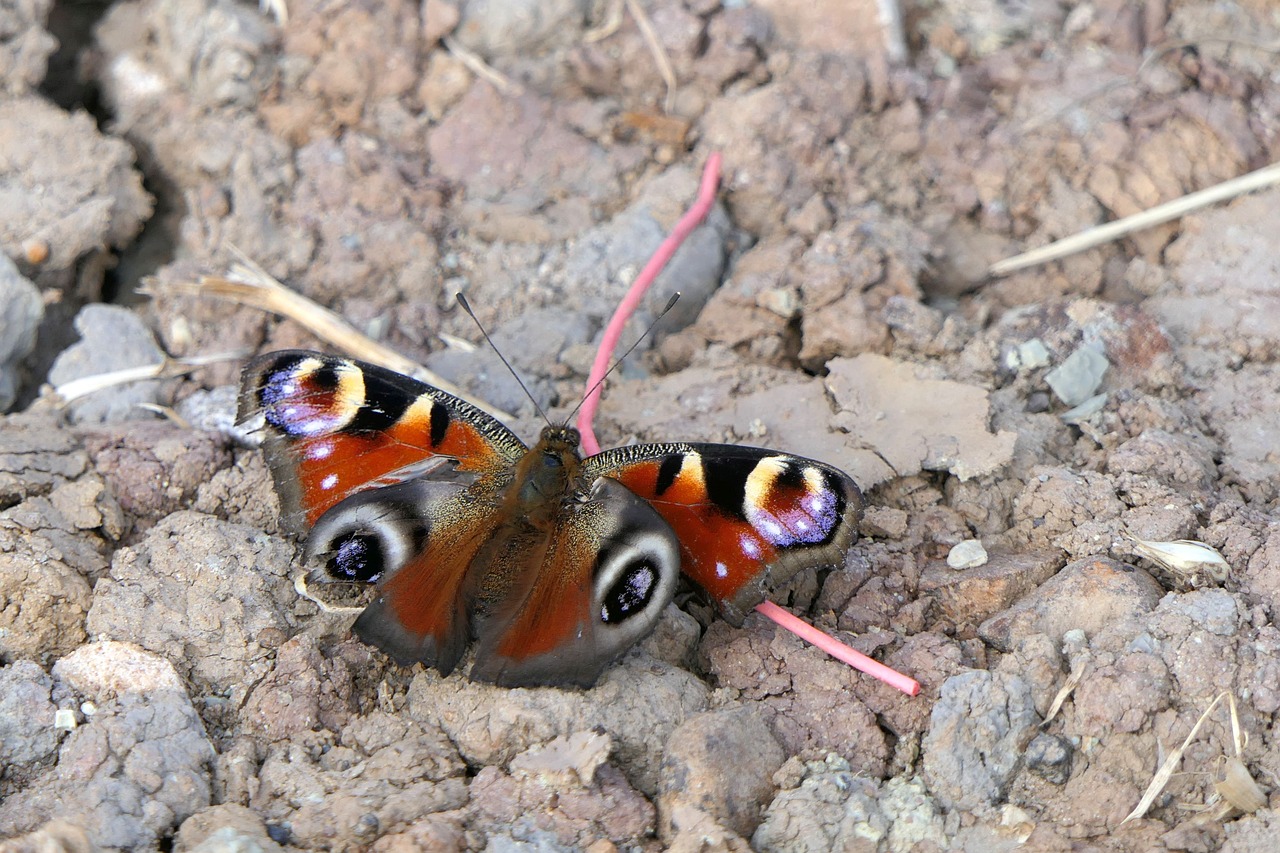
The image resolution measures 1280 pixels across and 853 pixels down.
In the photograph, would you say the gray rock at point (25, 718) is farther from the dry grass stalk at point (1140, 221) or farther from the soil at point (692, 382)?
the dry grass stalk at point (1140, 221)

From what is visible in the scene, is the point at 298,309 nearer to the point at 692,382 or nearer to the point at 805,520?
the point at 692,382

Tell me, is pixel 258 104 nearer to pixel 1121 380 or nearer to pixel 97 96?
pixel 97 96

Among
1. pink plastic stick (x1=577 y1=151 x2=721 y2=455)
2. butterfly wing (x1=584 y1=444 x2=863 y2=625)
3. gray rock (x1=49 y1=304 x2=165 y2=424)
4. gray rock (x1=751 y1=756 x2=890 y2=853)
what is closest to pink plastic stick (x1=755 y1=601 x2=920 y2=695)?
butterfly wing (x1=584 y1=444 x2=863 y2=625)

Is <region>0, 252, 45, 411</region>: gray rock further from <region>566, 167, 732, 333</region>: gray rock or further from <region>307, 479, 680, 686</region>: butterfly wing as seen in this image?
<region>566, 167, 732, 333</region>: gray rock

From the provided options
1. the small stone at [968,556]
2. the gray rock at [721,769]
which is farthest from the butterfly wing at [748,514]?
the small stone at [968,556]

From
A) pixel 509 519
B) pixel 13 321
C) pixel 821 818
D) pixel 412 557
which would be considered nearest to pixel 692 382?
pixel 509 519
